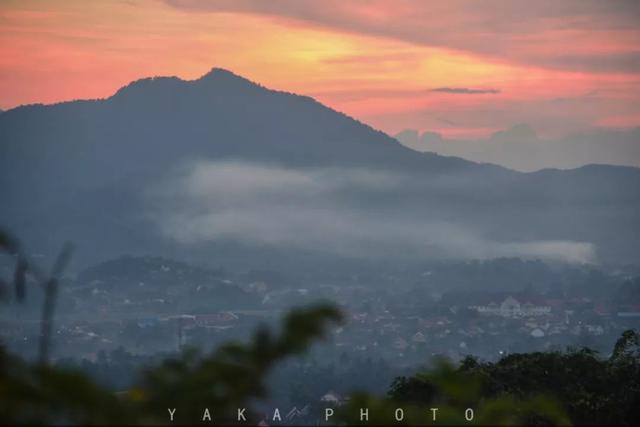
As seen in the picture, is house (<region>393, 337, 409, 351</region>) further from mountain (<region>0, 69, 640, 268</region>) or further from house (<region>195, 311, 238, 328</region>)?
mountain (<region>0, 69, 640, 268</region>)

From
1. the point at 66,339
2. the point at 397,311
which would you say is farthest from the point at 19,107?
the point at 66,339

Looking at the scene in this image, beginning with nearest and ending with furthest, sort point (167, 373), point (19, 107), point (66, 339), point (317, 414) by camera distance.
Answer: point (167, 373), point (317, 414), point (66, 339), point (19, 107)

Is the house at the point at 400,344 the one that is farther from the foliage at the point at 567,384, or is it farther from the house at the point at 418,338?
the foliage at the point at 567,384

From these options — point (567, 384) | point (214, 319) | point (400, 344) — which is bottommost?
point (567, 384)

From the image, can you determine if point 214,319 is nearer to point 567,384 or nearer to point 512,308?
Answer: point 512,308

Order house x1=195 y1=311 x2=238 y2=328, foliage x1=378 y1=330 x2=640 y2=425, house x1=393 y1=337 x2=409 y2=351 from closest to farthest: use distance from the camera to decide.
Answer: foliage x1=378 y1=330 x2=640 y2=425
house x1=393 y1=337 x2=409 y2=351
house x1=195 y1=311 x2=238 y2=328

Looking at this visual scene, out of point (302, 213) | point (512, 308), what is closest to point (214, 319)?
point (512, 308)

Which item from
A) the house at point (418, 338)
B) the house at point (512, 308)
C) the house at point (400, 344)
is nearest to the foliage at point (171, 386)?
the house at point (400, 344)

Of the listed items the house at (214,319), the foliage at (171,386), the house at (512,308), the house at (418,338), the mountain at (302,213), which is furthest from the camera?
the mountain at (302,213)

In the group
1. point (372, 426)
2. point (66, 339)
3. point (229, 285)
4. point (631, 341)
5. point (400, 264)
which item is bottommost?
point (372, 426)

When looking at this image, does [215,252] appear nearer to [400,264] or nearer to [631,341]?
[400,264]

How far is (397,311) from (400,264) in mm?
44874

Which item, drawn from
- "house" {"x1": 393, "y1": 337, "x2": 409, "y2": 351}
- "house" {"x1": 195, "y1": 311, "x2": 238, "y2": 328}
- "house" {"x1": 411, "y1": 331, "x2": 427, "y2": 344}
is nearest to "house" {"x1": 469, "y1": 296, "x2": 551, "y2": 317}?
"house" {"x1": 411, "y1": 331, "x2": 427, "y2": 344}

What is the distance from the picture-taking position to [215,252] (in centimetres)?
15238
